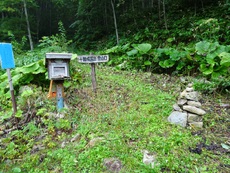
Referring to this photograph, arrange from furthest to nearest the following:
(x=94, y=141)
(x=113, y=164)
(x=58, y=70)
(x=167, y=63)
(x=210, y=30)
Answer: (x=210, y=30)
(x=167, y=63)
(x=58, y=70)
(x=94, y=141)
(x=113, y=164)

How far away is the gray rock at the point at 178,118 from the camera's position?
2423mm

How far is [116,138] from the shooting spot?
7.24 ft

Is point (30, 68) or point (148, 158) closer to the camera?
point (148, 158)

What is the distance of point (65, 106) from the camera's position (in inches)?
121

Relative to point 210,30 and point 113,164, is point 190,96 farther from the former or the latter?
point 210,30

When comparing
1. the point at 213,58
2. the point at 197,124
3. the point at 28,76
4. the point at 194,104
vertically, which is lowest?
the point at 197,124

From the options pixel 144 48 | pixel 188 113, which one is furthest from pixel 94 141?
pixel 144 48

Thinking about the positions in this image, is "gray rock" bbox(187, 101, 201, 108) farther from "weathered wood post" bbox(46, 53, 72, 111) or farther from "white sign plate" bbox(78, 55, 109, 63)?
"weathered wood post" bbox(46, 53, 72, 111)

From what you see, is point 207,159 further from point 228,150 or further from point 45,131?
point 45,131

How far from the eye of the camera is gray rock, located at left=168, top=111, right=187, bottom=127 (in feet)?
7.95

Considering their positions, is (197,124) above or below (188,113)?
below

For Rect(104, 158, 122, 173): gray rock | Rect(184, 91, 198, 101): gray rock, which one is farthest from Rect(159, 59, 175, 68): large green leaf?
Rect(104, 158, 122, 173): gray rock

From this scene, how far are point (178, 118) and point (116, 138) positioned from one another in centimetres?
93

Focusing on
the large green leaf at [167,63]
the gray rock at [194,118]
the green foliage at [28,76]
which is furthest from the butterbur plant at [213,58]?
the green foliage at [28,76]
